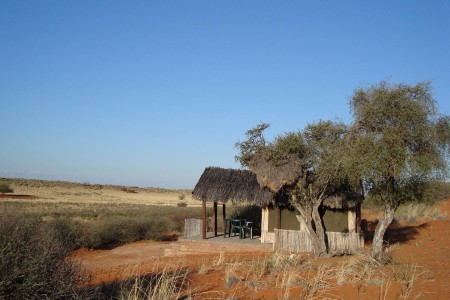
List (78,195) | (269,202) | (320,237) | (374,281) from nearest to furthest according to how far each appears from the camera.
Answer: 1. (374,281)
2. (320,237)
3. (269,202)
4. (78,195)

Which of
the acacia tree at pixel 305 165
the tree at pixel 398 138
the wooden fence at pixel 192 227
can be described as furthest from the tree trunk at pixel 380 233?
the wooden fence at pixel 192 227

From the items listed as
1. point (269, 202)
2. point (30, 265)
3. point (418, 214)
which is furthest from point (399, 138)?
point (418, 214)

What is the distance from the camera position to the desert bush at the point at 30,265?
5.53 m

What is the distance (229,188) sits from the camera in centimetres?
1922

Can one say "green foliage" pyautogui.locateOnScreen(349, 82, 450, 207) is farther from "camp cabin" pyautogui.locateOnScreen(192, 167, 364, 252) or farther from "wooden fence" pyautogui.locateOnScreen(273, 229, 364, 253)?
"camp cabin" pyautogui.locateOnScreen(192, 167, 364, 252)

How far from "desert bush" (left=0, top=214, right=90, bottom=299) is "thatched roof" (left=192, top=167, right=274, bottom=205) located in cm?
1221

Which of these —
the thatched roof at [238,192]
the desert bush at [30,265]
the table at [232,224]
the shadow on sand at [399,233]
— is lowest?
the shadow on sand at [399,233]

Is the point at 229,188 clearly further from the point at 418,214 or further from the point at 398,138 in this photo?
the point at 418,214

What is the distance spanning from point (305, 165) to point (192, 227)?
7.87 metres

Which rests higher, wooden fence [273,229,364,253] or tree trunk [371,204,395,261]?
tree trunk [371,204,395,261]

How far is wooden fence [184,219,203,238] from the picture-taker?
796 inches

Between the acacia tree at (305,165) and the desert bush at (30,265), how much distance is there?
930 cm

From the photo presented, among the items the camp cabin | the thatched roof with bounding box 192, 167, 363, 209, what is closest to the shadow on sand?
the camp cabin

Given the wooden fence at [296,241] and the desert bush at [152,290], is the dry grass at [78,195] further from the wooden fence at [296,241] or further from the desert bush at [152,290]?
the desert bush at [152,290]
